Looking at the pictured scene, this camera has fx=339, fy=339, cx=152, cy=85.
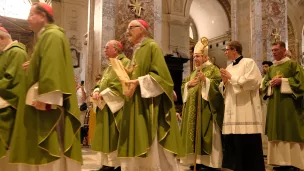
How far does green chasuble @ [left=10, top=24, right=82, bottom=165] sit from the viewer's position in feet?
9.93

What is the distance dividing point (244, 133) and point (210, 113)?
0.93 m

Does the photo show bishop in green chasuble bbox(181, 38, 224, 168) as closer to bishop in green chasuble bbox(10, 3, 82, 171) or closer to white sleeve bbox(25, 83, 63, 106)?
bishop in green chasuble bbox(10, 3, 82, 171)

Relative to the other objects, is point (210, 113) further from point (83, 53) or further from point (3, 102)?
point (83, 53)

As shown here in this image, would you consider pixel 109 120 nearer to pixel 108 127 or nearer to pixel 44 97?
pixel 108 127

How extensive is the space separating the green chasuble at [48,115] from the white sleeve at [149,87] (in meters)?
0.83

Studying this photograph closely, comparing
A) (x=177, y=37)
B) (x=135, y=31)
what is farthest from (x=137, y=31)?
(x=177, y=37)

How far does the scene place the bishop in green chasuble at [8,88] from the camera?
354cm

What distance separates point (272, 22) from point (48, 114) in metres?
9.37

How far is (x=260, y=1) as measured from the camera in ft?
35.0

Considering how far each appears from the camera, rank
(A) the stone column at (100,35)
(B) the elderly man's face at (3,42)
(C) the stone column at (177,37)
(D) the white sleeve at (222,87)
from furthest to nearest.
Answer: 1. (C) the stone column at (177,37)
2. (A) the stone column at (100,35)
3. (D) the white sleeve at (222,87)
4. (B) the elderly man's face at (3,42)

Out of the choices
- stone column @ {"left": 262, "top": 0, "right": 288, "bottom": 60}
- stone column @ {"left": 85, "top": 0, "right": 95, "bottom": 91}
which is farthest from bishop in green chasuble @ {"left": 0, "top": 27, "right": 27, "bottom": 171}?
stone column @ {"left": 262, "top": 0, "right": 288, "bottom": 60}

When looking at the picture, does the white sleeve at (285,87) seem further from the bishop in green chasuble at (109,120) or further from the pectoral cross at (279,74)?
the bishop in green chasuble at (109,120)

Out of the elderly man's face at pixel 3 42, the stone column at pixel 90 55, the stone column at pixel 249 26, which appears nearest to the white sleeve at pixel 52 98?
the elderly man's face at pixel 3 42

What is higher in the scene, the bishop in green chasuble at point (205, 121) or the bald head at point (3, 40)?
the bald head at point (3, 40)
